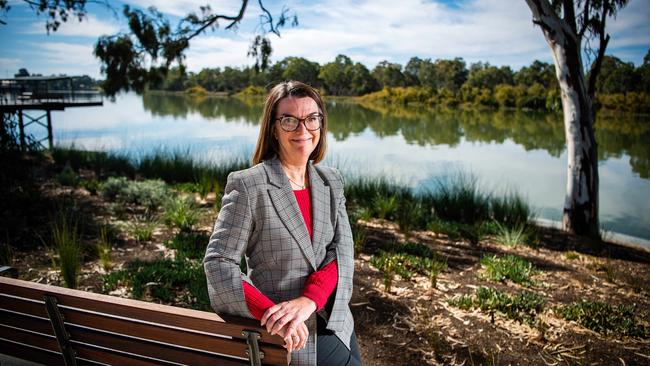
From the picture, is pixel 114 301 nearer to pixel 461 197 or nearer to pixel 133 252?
pixel 133 252

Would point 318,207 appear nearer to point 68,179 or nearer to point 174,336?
point 174,336

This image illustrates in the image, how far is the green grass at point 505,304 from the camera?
2.96 m

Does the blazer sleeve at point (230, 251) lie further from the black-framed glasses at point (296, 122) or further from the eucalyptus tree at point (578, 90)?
the eucalyptus tree at point (578, 90)

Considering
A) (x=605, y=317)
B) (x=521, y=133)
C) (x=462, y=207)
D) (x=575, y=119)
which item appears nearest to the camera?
(x=605, y=317)

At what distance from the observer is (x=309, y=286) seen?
4.31 ft

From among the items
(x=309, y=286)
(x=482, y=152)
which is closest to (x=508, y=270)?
(x=309, y=286)

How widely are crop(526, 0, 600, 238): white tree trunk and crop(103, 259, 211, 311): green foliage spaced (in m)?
4.77

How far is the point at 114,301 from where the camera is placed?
A: 124 centimetres

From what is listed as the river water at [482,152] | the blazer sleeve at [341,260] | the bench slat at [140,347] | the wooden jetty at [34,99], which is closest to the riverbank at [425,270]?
the blazer sleeve at [341,260]

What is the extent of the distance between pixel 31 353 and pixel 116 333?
1.73ft

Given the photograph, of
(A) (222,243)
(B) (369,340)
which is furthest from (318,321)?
(B) (369,340)

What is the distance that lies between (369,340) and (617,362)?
1.41 meters

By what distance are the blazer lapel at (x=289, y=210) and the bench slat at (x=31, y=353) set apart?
95 cm

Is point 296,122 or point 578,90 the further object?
point 578,90
